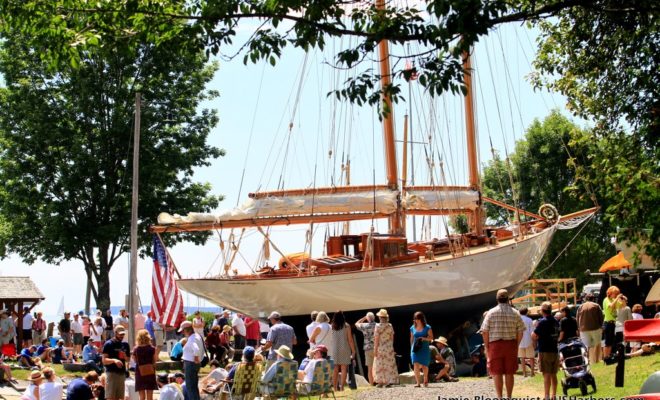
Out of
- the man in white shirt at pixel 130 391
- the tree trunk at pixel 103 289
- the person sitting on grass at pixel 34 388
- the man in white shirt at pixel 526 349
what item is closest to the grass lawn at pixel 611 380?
the man in white shirt at pixel 526 349

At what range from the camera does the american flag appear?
31328 mm

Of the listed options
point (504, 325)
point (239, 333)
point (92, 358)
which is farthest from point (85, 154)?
point (504, 325)

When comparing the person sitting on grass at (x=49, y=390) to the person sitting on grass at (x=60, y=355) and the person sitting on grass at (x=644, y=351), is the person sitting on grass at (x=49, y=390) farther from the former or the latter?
the person sitting on grass at (x=60, y=355)

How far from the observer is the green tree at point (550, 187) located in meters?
53.9

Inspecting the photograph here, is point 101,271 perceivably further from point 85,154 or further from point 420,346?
point 420,346

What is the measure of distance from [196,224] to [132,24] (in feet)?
69.5

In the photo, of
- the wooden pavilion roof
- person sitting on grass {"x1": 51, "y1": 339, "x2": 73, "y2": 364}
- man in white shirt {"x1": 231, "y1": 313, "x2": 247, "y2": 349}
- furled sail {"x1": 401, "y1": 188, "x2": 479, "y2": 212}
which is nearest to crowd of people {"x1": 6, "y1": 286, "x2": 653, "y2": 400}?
person sitting on grass {"x1": 51, "y1": 339, "x2": 73, "y2": 364}

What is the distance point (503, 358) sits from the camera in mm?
16906

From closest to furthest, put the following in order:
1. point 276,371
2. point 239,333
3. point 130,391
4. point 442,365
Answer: point 276,371 → point 130,391 → point 442,365 → point 239,333

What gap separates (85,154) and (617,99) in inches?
1058

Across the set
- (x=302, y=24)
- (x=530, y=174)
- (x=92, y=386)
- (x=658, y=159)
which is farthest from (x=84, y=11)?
(x=530, y=174)

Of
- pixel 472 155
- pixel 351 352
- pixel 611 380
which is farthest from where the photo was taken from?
pixel 472 155

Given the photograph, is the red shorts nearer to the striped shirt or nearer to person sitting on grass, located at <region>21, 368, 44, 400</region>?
the striped shirt

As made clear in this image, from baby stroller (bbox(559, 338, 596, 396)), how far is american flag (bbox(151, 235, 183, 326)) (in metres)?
14.6
